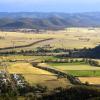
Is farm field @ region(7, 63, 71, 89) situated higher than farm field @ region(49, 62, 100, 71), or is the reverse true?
farm field @ region(7, 63, 71, 89)

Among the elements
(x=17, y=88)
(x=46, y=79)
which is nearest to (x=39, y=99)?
(x=17, y=88)

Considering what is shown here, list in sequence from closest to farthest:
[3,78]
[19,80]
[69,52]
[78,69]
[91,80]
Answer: [19,80], [3,78], [91,80], [78,69], [69,52]

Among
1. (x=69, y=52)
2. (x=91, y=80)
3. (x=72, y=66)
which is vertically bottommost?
(x=91, y=80)

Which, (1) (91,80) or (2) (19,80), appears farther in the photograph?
(1) (91,80)

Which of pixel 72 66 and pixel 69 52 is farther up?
pixel 69 52

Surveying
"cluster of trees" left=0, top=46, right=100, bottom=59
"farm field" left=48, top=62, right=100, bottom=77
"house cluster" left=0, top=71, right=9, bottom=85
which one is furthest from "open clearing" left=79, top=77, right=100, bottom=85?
"cluster of trees" left=0, top=46, right=100, bottom=59

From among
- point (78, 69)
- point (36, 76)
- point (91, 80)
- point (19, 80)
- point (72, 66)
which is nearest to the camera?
point (19, 80)

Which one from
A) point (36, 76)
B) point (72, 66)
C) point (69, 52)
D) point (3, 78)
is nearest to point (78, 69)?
point (72, 66)

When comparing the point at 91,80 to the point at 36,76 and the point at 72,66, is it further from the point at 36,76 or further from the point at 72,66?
the point at 72,66

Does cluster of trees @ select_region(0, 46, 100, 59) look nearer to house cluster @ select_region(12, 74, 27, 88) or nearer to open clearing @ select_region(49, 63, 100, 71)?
open clearing @ select_region(49, 63, 100, 71)

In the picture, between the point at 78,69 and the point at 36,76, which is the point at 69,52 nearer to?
the point at 78,69

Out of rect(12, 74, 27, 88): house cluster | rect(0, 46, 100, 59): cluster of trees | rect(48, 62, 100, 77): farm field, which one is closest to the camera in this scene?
rect(12, 74, 27, 88): house cluster

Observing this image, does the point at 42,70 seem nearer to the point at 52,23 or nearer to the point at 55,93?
the point at 55,93
